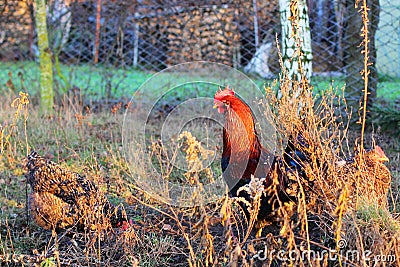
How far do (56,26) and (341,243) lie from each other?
6.35 metres

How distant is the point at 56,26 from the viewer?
8086 millimetres

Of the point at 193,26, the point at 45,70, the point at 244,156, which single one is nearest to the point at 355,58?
the point at 193,26

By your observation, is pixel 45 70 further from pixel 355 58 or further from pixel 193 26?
pixel 355 58

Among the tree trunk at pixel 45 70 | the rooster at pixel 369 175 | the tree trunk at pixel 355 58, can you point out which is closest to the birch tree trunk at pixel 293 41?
the rooster at pixel 369 175

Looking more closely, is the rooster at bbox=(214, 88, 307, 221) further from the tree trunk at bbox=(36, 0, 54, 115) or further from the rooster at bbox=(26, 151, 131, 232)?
the tree trunk at bbox=(36, 0, 54, 115)

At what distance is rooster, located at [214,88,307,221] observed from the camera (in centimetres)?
359

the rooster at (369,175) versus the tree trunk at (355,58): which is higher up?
the tree trunk at (355,58)

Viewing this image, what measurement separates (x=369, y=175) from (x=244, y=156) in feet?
2.91

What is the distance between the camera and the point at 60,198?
12.7ft

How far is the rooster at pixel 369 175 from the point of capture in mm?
3328

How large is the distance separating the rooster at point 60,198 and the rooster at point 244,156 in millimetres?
867

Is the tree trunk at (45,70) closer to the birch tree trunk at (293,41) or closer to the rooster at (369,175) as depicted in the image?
the birch tree trunk at (293,41)

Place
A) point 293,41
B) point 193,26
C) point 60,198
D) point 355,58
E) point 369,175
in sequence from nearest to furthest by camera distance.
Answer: point 369,175
point 60,198
point 293,41
point 355,58
point 193,26

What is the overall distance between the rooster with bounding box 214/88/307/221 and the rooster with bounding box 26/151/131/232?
34.2 inches
